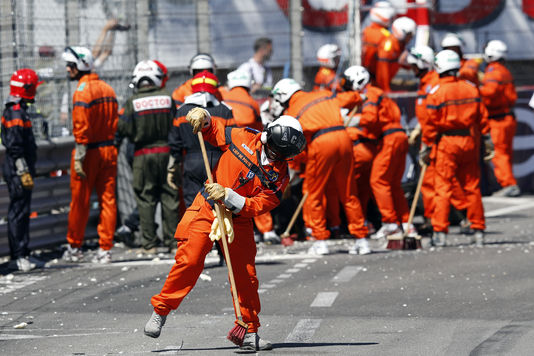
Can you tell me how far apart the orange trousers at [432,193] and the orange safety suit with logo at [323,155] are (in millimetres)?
1054

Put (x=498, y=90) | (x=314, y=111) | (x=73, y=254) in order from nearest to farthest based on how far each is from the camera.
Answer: (x=314, y=111), (x=73, y=254), (x=498, y=90)

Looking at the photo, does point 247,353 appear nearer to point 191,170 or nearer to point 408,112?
point 191,170

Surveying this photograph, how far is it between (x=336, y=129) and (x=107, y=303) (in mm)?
3638

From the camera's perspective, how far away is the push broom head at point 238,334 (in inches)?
307

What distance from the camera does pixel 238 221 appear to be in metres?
7.88

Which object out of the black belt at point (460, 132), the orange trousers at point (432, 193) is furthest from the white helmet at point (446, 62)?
the orange trousers at point (432, 193)

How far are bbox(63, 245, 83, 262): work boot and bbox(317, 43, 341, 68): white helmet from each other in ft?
18.0

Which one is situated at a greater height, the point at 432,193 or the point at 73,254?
the point at 432,193

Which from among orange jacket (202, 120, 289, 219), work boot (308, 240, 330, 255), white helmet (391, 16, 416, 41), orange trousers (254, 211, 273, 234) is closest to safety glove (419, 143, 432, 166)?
work boot (308, 240, 330, 255)

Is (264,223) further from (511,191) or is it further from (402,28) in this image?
(511,191)

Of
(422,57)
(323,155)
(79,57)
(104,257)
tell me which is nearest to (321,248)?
(323,155)

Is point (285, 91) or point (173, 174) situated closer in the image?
point (173, 174)

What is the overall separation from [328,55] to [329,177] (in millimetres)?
4472

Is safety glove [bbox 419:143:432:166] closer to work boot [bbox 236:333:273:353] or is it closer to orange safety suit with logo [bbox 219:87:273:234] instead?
orange safety suit with logo [bbox 219:87:273:234]
